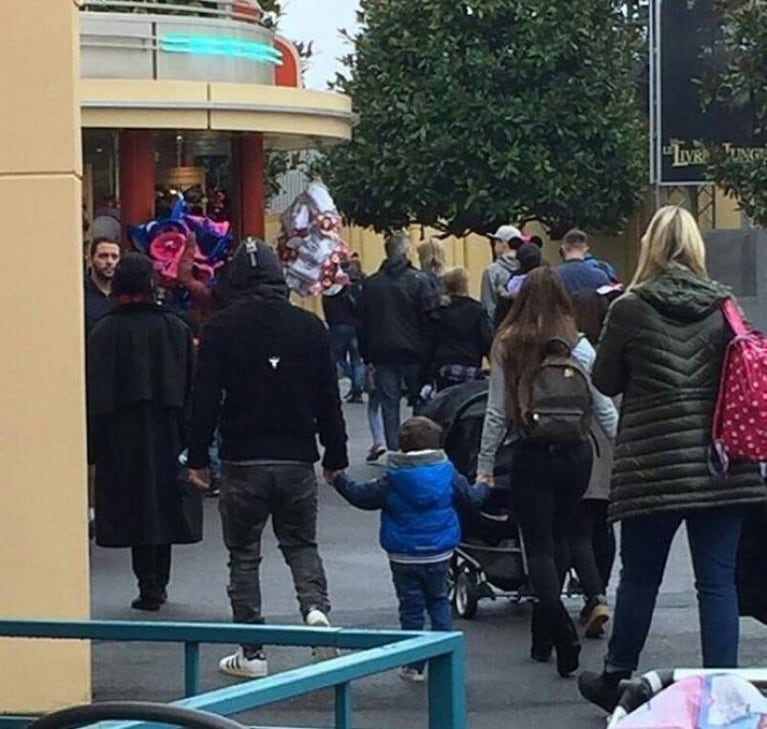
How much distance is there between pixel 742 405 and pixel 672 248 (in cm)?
67

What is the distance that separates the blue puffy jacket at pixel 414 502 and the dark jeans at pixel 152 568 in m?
Result: 1.94

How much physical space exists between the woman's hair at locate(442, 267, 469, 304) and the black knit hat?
488cm

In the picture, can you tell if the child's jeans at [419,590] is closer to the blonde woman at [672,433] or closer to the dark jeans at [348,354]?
the blonde woman at [672,433]

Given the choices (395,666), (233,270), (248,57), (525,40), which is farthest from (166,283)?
(525,40)

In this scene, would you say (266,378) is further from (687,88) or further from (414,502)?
(687,88)

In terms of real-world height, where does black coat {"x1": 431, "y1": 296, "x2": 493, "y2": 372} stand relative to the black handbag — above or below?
above

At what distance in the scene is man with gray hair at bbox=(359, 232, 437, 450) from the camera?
14859mm

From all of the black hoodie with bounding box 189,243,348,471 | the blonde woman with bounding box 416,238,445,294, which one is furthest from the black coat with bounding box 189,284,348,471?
the blonde woman with bounding box 416,238,445,294

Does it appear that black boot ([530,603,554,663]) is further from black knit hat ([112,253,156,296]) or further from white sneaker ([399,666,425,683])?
black knit hat ([112,253,156,296])

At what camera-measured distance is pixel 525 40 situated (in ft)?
102

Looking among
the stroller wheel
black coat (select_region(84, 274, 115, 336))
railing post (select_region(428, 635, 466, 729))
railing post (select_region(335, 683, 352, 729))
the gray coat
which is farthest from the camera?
the gray coat

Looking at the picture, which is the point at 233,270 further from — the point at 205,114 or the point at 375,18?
the point at 375,18

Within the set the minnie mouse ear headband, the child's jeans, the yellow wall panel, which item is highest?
the yellow wall panel

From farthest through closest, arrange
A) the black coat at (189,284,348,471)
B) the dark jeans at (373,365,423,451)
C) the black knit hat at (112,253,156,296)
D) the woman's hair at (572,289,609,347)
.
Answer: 1. the dark jeans at (373,365,423,451)
2. the woman's hair at (572,289,609,347)
3. the black knit hat at (112,253,156,296)
4. the black coat at (189,284,348,471)
